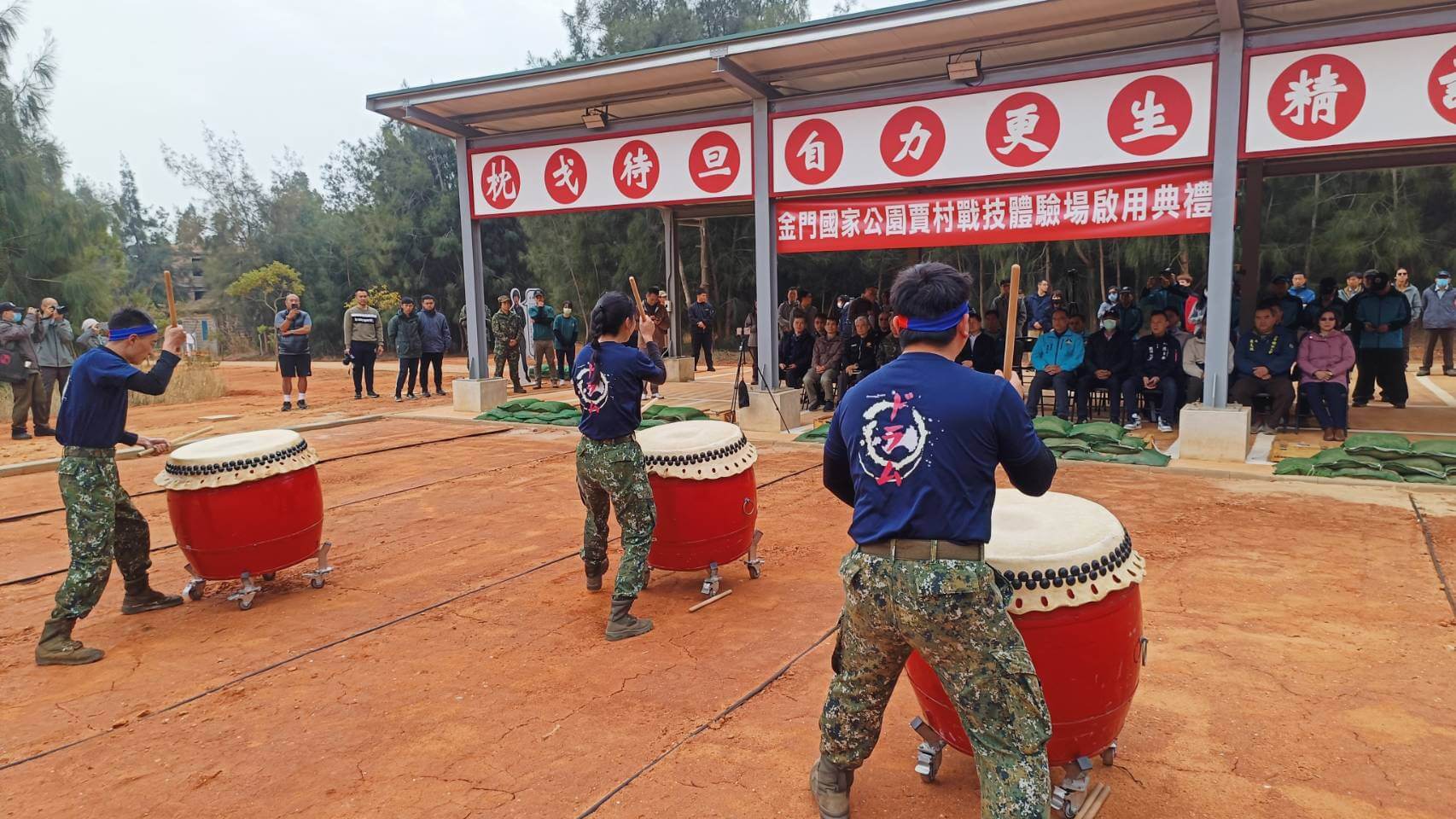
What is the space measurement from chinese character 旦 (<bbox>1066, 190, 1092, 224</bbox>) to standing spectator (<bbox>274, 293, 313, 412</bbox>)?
1054 cm

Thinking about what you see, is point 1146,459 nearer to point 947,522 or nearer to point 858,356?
point 858,356

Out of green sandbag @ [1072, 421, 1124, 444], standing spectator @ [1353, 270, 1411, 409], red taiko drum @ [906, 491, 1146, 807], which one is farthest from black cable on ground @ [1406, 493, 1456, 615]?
standing spectator @ [1353, 270, 1411, 409]

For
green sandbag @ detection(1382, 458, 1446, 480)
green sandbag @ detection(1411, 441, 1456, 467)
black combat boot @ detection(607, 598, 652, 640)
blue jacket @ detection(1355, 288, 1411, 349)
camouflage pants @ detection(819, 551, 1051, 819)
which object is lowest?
black combat boot @ detection(607, 598, 652, 640)

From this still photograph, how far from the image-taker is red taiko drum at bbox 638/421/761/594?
4.64 metres

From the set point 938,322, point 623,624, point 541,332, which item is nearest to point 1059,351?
point 623,624

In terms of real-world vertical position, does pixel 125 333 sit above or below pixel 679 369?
above

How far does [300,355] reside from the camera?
13.3 metres

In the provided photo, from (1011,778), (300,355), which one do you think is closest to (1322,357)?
(1011,778)

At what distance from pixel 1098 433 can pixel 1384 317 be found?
15.3ft

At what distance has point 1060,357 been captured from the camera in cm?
980

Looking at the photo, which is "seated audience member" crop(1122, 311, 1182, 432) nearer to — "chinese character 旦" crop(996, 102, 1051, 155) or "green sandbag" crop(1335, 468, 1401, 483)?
"green sandbag" crop(1335, 468, 1401, 483)

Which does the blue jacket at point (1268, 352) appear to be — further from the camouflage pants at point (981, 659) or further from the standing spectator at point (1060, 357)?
the camouflage pants at point (981, 659)

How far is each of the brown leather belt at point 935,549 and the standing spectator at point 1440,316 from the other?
47.9 ft

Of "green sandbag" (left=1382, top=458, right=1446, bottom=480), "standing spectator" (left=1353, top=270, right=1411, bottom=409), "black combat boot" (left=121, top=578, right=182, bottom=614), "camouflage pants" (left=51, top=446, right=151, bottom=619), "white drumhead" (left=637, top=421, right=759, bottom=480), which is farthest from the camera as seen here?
"standing spectator" (left=1353, top=270, right=1411, bottom=409)
